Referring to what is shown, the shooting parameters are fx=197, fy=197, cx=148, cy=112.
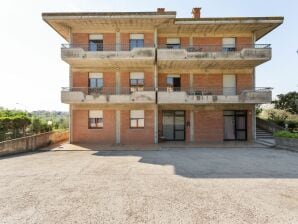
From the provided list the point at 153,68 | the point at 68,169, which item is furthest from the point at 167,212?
the point at 153,68

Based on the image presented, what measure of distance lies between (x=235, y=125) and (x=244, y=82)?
173 inches

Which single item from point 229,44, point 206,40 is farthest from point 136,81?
point 229,44

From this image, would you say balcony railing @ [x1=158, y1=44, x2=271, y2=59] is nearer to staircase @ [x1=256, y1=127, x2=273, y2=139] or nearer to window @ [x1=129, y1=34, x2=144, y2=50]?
window @ [x1=129, y1=34, x2=144, y2=50]

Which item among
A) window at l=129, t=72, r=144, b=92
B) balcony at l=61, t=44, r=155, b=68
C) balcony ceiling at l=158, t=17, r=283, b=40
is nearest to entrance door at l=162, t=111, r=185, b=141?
window at l=129, t=72, r=144, b=92

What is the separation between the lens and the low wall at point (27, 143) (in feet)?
45.4

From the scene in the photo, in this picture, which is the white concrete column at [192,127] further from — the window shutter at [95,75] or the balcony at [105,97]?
the window shutter at [95,75]

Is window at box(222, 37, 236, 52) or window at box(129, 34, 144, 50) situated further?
window at box(222, 37, 236, 52)

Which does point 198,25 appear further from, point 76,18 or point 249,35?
point 76,18

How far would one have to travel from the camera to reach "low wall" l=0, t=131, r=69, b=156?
1383 centimetres

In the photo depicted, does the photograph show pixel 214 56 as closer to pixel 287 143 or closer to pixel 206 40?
pixel 206 40

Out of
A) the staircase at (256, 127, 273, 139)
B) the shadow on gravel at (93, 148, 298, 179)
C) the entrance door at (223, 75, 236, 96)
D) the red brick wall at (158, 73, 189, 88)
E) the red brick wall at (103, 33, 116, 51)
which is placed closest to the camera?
the shadow on gravel at (93, 148, 298, 179)

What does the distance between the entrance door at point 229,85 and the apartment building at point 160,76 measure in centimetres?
10

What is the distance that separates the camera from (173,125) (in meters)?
20.1

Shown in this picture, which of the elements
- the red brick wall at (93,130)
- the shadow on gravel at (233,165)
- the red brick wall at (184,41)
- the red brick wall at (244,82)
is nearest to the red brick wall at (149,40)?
the red brick wall at (184,41)
